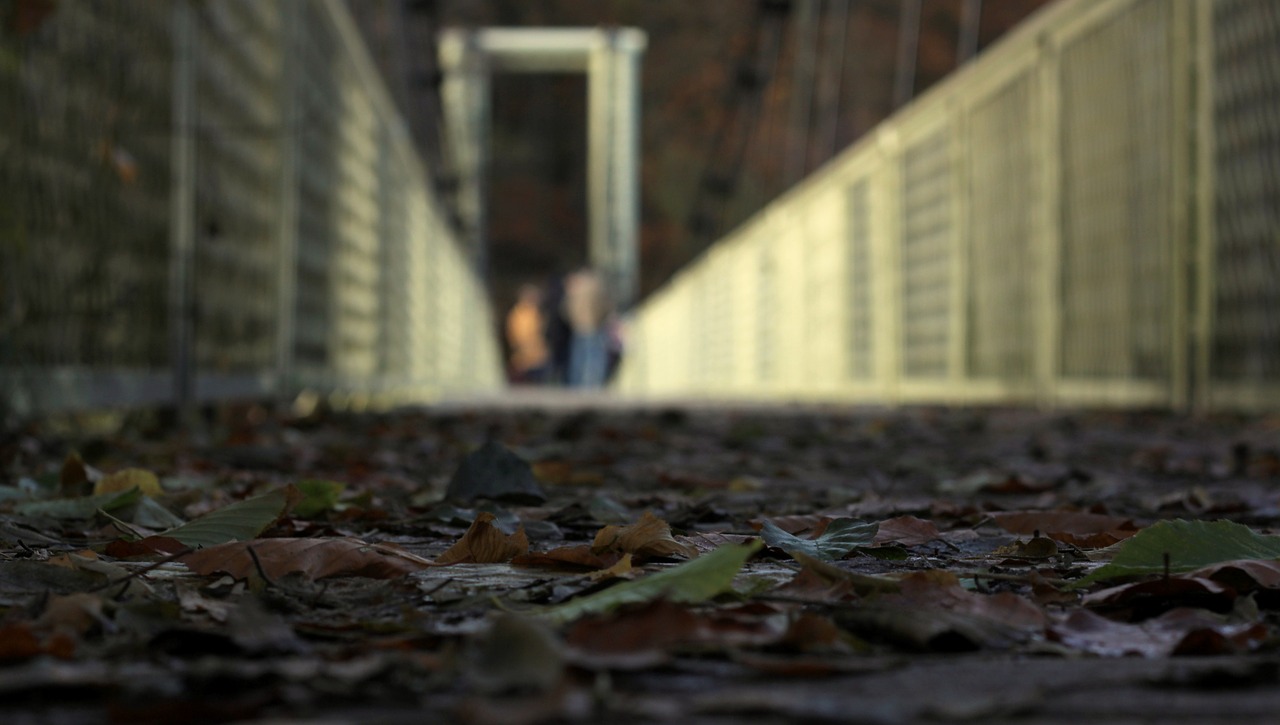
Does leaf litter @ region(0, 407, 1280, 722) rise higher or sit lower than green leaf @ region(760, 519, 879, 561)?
lower

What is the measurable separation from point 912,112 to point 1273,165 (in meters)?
4.94

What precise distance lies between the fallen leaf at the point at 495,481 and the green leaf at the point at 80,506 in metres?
0.47

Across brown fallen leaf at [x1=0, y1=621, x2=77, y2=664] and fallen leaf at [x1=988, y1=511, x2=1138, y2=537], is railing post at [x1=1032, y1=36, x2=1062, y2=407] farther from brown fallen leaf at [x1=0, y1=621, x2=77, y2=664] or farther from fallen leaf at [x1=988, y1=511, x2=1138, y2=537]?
brown fallen leaf at [x1=0, y1=621, x2=77, y2=664]

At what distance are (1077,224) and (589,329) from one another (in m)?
14.8

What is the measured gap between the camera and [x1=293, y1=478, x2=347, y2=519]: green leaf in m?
2.12

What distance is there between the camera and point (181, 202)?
4.58m

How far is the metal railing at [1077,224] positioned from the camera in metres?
5.82

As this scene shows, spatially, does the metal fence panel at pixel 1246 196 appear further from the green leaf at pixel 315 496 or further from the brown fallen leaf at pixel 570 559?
the brown fallen leaf at pixel 570 559

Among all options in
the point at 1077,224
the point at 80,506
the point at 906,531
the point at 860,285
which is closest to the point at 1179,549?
the point at 906,531

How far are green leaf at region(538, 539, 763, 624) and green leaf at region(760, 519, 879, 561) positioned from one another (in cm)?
36

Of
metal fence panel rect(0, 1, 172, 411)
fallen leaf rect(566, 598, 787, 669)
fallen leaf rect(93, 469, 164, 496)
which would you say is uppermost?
metal fence panel rect(0, 1, 172, 411)

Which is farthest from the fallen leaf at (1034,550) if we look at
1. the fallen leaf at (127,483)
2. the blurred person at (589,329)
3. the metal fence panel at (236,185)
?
the blurred person at (589,329)

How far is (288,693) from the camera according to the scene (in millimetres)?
1036

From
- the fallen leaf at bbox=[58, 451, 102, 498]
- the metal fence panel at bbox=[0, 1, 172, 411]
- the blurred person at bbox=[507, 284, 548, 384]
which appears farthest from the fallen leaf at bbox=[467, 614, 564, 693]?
the blurred person at bbox=[507, 284, 548, 384]
